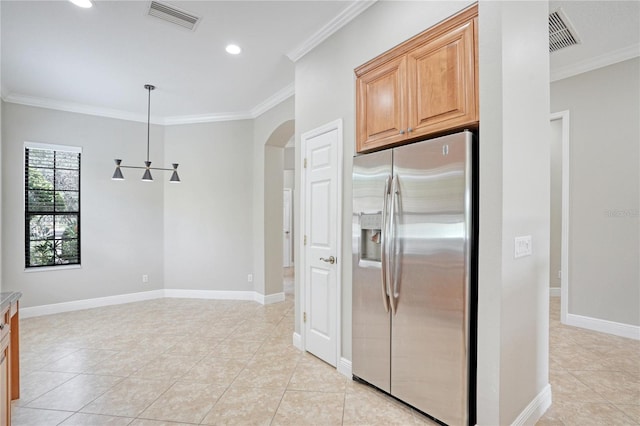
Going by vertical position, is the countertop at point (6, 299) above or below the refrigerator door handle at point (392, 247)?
below

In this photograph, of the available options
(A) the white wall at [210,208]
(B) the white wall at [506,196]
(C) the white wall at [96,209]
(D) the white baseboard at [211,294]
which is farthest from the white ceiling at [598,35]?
(C) the white wall at [96,209]

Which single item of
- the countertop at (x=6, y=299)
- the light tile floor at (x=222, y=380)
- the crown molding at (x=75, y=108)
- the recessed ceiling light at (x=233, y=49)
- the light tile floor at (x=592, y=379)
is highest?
the recessed ceiling light at (x=233, y=49)

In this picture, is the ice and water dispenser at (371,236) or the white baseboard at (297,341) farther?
the white baseboard at (297,341)

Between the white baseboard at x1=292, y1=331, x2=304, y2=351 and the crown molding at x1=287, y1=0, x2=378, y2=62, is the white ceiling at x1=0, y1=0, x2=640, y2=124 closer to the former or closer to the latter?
the crown molding at x1=287, y1=0, x2=378, y2=62

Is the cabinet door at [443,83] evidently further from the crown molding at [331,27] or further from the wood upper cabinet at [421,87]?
the crown molding at [331,27]

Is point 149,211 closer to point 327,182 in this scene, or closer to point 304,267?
point 304,267

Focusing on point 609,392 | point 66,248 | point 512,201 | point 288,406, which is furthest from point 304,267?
point 66,248

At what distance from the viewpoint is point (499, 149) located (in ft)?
5.58

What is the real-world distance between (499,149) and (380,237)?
0.98 metres

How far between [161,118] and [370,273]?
467 cm

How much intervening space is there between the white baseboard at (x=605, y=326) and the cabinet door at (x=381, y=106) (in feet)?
10.9

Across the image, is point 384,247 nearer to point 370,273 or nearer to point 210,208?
point 370,273

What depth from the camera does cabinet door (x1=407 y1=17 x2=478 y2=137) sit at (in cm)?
181

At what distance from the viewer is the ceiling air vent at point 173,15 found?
260 cm
